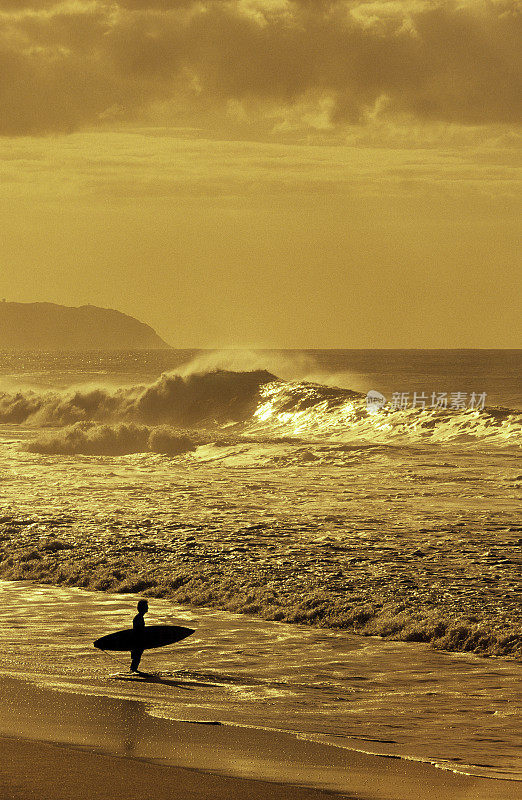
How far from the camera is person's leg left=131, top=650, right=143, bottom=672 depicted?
958cm

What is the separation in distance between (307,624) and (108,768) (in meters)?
→ 5.52

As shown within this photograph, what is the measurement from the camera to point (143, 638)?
9.94 m

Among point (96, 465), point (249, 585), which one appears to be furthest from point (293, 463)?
point (249, 585)

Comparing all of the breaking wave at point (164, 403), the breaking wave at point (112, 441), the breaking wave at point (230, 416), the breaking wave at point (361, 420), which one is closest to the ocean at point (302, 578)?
the breaking wave at point (361, 420)

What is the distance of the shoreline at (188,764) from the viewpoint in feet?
20.2

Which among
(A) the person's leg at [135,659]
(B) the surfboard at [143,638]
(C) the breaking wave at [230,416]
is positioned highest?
(C) the breaking wave at [230,416]

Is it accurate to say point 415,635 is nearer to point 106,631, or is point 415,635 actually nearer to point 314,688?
point 314,688

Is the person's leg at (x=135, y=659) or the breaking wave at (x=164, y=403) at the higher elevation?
the breaking wave at (x=164, y=403)

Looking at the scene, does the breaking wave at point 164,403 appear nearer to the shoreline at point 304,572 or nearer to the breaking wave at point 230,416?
the breaking wave at point 230,416

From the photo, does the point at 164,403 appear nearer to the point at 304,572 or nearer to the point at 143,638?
the point at 304,572

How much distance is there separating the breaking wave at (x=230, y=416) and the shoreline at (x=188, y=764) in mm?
24548

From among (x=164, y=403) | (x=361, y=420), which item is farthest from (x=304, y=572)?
(x=164, y=403)

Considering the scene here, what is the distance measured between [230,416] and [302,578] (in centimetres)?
3343

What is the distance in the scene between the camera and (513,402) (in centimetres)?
7038
